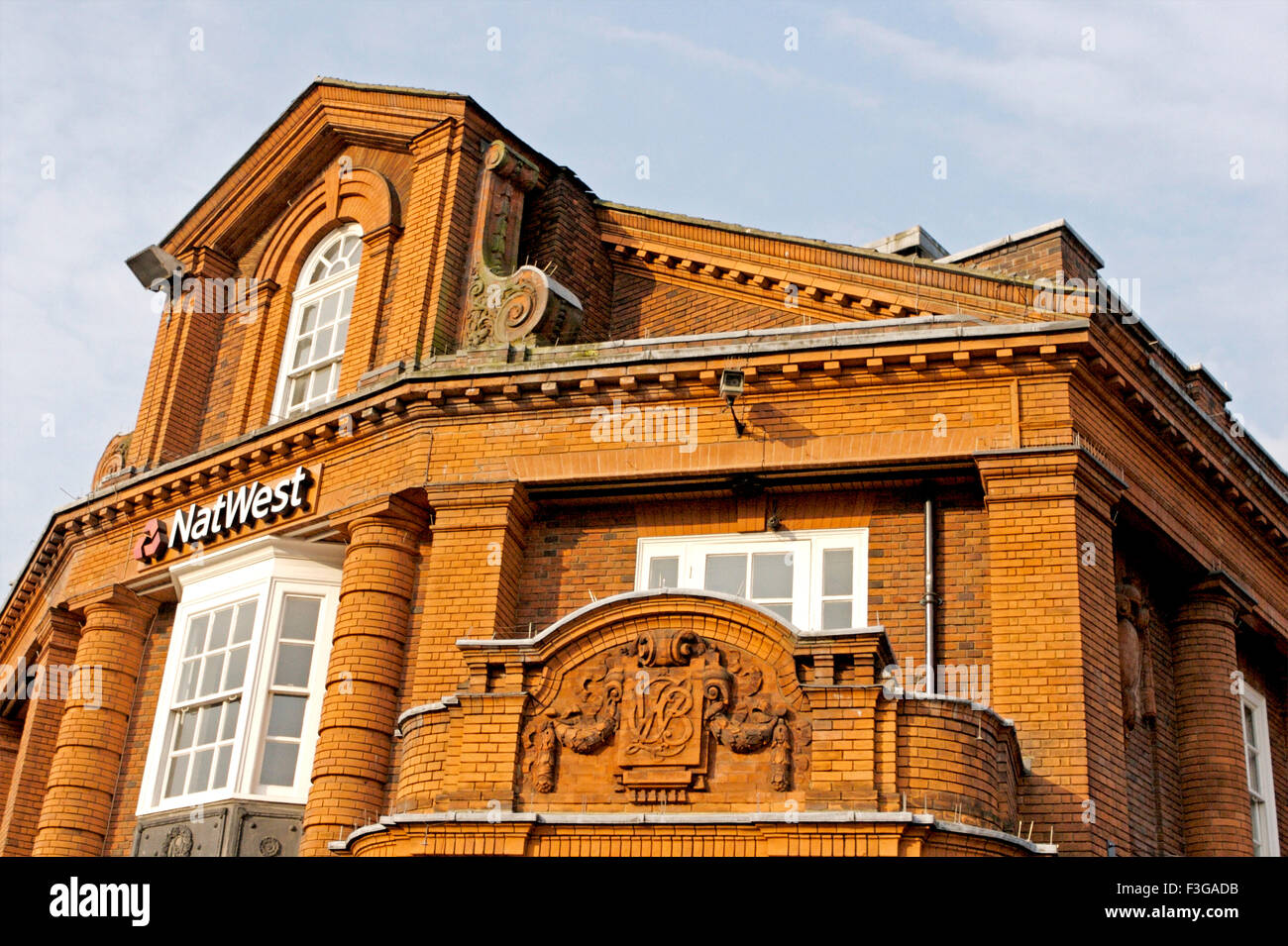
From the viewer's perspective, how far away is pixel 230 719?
17344 millimetres

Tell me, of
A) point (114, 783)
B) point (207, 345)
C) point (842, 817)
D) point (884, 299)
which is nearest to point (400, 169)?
point (207, 345)

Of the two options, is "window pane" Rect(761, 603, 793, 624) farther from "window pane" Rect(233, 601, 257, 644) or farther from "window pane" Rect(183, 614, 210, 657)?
"window pane" Rect(183, 614, 210, 657)

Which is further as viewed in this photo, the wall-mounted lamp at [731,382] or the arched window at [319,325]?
the arched window at [319,325]

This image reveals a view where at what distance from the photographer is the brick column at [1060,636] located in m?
13.8

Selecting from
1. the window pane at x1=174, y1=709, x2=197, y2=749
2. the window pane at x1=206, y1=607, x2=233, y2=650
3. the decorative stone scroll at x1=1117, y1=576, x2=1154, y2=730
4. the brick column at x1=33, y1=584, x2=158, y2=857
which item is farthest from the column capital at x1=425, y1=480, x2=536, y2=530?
the decorative stone scroll at x1=1117, y1=576, x2=1154, y2=730

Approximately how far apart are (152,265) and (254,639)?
6720 mm

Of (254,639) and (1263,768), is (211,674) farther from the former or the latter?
(1263,768)

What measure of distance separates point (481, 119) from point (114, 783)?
8648 mm

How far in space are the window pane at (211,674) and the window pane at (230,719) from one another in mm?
336

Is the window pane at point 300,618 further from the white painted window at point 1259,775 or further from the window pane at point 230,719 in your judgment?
the white painted window at point 1259,775

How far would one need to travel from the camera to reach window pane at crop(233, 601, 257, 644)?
58.0 feet

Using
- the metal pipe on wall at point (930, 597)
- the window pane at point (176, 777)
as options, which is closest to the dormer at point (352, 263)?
the window pane at point (176, 777)

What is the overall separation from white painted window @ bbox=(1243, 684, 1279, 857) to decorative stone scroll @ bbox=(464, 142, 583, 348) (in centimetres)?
864
